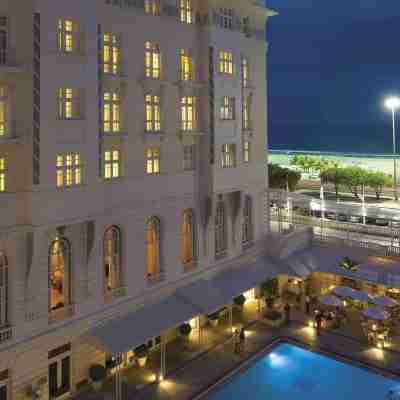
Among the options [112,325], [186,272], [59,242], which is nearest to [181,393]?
[112,325]

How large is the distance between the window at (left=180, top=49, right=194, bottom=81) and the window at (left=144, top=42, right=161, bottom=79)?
170cm

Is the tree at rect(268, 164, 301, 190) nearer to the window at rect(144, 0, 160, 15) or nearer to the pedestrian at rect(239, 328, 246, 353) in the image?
the pedestrian at rect(239, 328, 246, 353)

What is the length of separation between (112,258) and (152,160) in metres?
5.62

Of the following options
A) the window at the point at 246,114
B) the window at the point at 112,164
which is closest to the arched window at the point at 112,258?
the window at the point at 112,164

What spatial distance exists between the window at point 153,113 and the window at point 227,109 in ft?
14.5

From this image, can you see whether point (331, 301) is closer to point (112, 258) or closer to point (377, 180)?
point (112, 258)

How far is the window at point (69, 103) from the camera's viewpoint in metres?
20.2

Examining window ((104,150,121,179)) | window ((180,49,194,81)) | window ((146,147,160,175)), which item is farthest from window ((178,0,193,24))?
window ((104,150,121,179))

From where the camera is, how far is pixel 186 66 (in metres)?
26.8

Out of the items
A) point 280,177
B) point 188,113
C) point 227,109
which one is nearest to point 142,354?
point 188,113

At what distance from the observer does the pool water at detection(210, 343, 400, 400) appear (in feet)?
73.7

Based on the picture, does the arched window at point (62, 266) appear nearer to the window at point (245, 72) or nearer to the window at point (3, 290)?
the window at point (3, 290)

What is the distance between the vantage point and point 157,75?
25125mm

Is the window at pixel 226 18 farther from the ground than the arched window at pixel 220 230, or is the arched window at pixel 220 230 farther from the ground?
the window at pixel 226 18
